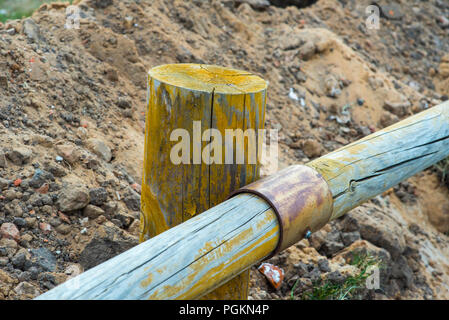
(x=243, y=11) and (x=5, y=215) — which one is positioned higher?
(x=243, y=11)

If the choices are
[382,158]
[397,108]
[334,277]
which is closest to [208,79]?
[382,158]

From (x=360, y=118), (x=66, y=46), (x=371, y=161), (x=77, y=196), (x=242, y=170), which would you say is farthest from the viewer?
(x=360, y=118)

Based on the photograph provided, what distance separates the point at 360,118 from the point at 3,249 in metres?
3.96

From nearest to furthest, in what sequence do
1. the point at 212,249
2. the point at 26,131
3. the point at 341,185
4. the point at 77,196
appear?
the point at 212,249 < the point at 341,185 < the point at 77,196 < the point at 26,131

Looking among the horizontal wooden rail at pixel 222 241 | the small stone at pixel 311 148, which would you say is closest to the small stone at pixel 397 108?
the small stone at pixel 311 148

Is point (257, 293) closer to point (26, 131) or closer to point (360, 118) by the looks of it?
point (26, 131)

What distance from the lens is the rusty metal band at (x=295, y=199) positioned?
1.82 metres

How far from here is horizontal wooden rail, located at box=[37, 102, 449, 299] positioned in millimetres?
1429

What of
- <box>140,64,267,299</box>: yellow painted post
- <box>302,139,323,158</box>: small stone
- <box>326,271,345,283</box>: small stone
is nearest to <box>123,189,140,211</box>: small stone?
<box>140,64,267,299</box>: yellow painted post

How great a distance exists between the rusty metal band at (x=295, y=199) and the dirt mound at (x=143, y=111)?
1.08 m

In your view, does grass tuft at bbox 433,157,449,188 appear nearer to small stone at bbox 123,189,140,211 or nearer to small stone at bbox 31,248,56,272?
small stone at bbox 123,189,140,211

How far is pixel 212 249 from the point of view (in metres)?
1.60

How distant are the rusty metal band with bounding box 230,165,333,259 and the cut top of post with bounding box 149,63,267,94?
332 millimetres

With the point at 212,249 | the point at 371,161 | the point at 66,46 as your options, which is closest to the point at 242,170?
the point at 212,249
